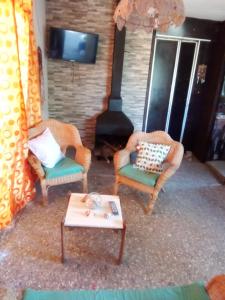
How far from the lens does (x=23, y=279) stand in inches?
73.3

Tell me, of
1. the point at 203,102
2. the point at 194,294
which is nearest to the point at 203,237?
the point at 194,294

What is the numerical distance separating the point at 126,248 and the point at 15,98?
168cm

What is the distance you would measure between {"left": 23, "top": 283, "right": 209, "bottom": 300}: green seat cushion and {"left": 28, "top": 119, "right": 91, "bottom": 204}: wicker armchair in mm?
1252

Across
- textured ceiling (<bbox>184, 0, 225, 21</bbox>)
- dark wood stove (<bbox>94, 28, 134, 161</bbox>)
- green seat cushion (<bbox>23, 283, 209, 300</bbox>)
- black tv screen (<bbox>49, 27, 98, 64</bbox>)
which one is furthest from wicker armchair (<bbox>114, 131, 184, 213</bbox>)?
textured ceiling (<bbox>184, 0, 225, 21</bbox>)

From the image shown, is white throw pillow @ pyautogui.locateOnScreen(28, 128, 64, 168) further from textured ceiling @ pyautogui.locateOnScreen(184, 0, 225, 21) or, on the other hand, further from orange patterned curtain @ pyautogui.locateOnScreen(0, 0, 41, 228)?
textured ceiling @ pyautogui.locateOnScreen(184, 0, 225, 21)

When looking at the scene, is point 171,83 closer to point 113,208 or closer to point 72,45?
point 72,45

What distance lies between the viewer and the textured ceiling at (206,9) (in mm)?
2963

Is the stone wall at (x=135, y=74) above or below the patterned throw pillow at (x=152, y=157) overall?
above

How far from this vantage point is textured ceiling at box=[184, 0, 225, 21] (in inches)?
117

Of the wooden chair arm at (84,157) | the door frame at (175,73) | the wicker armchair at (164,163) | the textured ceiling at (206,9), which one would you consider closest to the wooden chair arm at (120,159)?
the wicker armchair at (164,163)

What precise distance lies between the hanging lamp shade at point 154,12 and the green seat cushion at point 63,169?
5.05 ft

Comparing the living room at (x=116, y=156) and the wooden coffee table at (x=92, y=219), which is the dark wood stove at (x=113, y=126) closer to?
the living room at (x=116, y=156)

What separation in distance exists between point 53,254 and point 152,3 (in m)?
2.04

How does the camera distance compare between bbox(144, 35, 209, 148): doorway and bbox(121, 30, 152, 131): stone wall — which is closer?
bbox(121, 30, 152, 131): stone wall
